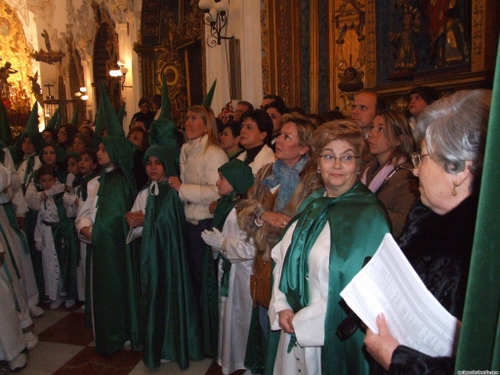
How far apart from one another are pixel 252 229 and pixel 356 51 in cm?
377

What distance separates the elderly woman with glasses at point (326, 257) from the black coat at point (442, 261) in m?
0.39

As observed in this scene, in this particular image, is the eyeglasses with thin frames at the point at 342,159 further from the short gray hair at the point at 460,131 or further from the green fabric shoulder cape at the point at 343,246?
the short gray hair at the point at 460,131

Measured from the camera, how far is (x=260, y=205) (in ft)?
8.35

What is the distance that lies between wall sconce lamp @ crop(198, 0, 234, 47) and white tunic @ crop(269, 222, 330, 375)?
18.3ft

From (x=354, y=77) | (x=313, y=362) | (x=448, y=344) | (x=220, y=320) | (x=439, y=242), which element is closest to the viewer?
(x=448, y=344)

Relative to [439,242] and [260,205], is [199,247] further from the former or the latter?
[439,242]

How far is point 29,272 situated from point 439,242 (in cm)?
391

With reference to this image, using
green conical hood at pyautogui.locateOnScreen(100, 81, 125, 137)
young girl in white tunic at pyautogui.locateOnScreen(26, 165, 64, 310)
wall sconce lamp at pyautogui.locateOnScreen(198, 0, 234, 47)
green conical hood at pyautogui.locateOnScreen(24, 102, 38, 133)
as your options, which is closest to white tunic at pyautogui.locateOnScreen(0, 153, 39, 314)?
young girl in white tunic at pyautogui.locateOnScreen(26, 165, 64, 310)

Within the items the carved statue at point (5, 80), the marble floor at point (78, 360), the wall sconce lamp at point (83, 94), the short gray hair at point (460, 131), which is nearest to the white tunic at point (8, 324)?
the marble floor at point (78, 360)

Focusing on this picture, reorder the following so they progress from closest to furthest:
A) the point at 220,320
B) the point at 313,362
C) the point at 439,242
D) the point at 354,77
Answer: the point at 439,242
the point at 313,362
the point at 220,320
the point at 354,77

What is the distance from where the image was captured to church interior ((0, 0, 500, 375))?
3.78m

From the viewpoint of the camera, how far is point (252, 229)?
2.54m

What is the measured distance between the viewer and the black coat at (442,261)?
3.46 ft

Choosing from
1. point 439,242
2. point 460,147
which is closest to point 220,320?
point 439,242
